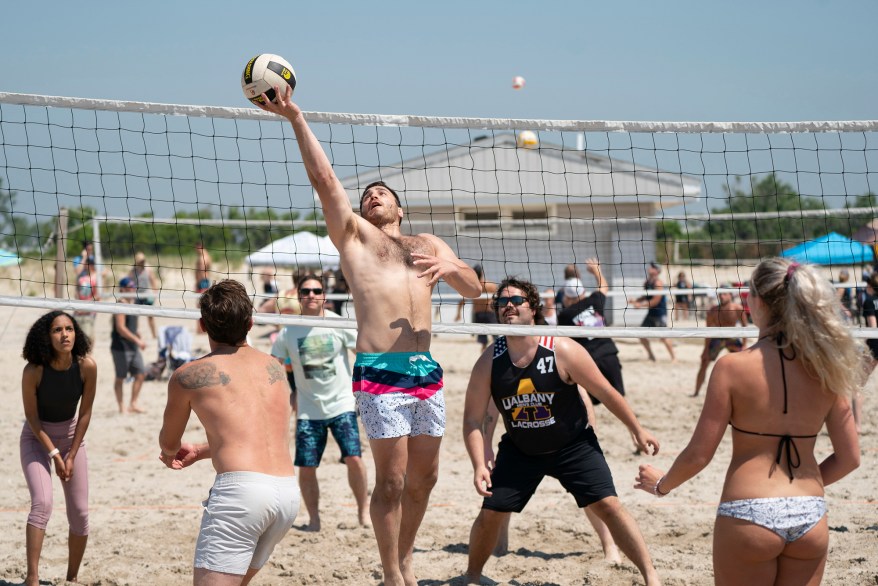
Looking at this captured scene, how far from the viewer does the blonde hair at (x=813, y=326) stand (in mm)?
2918

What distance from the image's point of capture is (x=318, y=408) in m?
6.22

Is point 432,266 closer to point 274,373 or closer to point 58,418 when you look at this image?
point 274,373

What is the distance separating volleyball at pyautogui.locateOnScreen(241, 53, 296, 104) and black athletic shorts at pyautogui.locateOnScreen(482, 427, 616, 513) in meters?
2.29

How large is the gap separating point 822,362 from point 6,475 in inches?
272

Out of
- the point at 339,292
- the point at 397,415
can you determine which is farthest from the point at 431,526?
the point at 339,292

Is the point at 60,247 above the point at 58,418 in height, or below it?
above

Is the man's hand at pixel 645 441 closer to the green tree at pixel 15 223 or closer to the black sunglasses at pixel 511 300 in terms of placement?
the black sunglasses at pixel 511 300

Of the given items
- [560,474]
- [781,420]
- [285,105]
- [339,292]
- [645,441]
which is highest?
[285,105]

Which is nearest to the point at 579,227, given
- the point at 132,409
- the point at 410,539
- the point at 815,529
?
the point at 132,409

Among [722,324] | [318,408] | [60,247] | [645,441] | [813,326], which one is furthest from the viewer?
[60,247]

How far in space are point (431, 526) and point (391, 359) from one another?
96.7 inches

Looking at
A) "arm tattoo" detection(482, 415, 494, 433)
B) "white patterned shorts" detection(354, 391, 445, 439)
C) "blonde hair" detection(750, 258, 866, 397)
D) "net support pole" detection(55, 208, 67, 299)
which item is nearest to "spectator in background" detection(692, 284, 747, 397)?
"arm tattoo" detection(482, 415, 494, 433)

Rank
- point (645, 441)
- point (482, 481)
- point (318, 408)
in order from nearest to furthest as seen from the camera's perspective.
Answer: point (645, 441) → point (482, 481) → point (318, 408)

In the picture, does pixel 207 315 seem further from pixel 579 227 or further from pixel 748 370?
pixel 579 227
